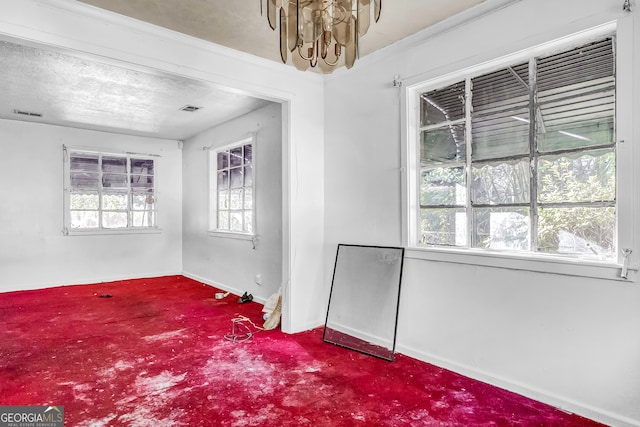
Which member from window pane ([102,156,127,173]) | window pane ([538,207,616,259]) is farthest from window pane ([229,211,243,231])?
window pane ([538,207,616,259])

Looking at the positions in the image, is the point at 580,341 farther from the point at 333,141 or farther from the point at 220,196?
the point at 220,196

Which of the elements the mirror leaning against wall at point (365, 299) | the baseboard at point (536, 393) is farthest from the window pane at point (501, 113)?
the baseboard at point (536, 393)

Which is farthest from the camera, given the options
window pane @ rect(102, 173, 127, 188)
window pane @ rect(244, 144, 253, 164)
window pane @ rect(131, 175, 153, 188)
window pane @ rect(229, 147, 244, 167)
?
window pane @ rect(131, 175, 153, 188)

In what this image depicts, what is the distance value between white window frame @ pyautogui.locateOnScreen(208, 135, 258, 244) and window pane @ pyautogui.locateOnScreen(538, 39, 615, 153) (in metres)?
3.44

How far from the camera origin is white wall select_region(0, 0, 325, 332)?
2.35 meters

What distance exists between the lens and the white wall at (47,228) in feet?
18.2

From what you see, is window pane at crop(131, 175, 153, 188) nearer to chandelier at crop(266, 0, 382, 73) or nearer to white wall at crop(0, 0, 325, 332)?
white wall at crop(0, 0, 325, 332)

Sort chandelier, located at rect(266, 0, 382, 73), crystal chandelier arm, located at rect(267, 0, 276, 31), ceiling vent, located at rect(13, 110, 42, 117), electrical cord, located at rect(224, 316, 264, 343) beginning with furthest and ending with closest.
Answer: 1. ceiling vent, located at rect(13, 110, 42, 117)
2. electrical cord, located at rect(224, 316, 264, 343)
3. crystal chandelier arm, located at rect(267, 0, 276, 31)
4. chandelier, located at rect(266, 0, 382, 73)

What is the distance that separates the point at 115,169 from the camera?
6.49 m

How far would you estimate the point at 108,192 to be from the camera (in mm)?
6418

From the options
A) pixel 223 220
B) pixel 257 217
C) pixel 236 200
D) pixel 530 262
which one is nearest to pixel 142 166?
pixel 223 220

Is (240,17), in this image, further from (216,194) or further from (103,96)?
(216,194)

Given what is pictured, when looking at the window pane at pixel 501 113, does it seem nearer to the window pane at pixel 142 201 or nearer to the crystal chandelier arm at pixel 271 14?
the crystal chandelier arm at pixel 271 14

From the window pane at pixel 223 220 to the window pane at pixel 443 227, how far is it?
3604mm
